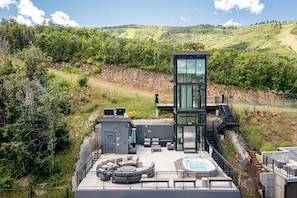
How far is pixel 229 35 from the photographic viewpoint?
250 ft

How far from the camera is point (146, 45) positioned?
38.5 m

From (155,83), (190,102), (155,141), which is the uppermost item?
(155,83)

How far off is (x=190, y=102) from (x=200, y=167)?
6.22m

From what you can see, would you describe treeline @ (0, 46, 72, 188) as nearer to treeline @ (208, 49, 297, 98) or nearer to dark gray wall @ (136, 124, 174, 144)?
dark gray wall @ (136, 124, 174, 144)

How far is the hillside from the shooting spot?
203 ft

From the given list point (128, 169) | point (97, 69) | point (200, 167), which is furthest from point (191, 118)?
point (97, 69)

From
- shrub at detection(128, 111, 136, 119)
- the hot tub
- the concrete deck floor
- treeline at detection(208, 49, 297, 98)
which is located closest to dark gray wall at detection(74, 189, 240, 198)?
the concrete deck floor

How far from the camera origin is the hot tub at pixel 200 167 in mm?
14984

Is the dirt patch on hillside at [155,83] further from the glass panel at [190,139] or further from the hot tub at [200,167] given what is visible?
the hot tub at [200,167]

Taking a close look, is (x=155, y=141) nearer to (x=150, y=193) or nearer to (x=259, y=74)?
(x=150, y=193)

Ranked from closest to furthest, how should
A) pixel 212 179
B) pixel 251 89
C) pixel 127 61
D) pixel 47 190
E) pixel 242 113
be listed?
pixel 212 179, pixel 47 190, pixel 242 113, pixel 251 89, pixel 127 61

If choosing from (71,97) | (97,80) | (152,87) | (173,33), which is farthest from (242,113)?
(173,33)

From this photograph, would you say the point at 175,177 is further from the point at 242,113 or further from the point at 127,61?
the point at 127,61

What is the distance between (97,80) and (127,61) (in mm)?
4886
